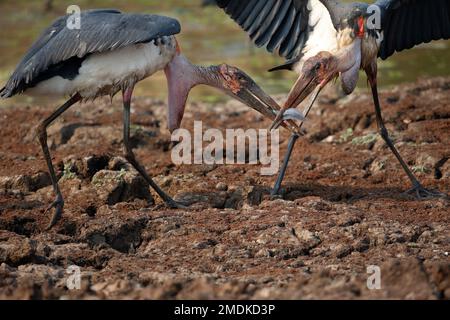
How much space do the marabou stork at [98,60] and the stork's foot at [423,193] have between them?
1155 millimetres

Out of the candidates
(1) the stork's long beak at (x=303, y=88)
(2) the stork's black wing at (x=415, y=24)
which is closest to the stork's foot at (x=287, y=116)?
(1) the stork's long beak at (x=303, y=88)

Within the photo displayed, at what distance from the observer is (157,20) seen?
20.7 ft

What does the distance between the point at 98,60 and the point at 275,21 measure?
1619 millimetres

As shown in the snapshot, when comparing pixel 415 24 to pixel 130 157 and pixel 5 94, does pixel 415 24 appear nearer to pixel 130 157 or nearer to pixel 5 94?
pixel 130 157

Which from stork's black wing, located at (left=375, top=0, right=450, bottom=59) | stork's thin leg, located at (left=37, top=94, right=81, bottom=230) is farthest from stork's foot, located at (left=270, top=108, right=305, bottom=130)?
stork's thin leg, located at (left=37, top=94, right=81, bottom=230)

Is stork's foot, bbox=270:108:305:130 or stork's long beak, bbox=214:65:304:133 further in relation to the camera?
stork's long beak, bbox=214:65:304:133

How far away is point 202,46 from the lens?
44.8 feet

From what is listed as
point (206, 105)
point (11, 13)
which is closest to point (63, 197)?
point (206, 105)

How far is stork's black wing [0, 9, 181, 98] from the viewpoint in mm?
6176

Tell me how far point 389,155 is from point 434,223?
4.95ft

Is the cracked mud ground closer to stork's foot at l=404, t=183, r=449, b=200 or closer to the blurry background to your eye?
stork's foot at l=404, t=183, r=449, b=200

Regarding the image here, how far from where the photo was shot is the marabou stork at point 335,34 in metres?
6.63

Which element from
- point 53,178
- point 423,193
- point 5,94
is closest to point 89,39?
point 5,94

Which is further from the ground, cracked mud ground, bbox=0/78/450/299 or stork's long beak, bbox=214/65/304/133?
stork's long beak, bbox=214/65/304/133
